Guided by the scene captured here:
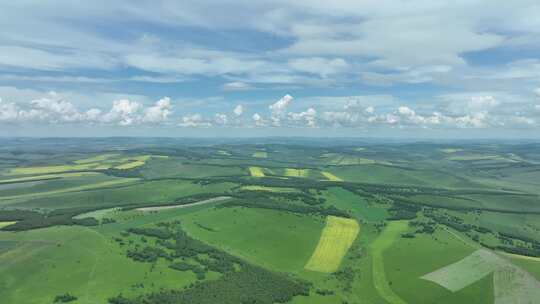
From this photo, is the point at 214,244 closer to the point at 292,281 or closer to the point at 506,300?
the point at 292,281

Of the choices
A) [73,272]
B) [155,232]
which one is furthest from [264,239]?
[73,272]

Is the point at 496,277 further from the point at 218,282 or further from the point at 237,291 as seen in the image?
the point at 218,282

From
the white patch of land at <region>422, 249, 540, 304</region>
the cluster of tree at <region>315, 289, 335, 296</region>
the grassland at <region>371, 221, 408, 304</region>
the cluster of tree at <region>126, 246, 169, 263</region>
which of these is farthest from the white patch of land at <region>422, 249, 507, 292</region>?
the cluster of tree at <region>126, 246, 169, 263</region>

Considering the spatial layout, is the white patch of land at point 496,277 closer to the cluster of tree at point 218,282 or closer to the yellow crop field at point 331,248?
the yellow crop field at point 331,248

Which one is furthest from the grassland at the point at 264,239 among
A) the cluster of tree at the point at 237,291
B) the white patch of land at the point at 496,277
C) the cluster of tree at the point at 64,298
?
the cluster of tree at the point at 64,298

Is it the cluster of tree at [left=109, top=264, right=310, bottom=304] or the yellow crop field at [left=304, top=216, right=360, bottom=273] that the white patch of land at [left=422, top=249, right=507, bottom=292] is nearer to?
the yellow crop field at [left=304, top=216, right=360, bottom=273]

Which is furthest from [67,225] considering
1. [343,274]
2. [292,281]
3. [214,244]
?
[343,274]
